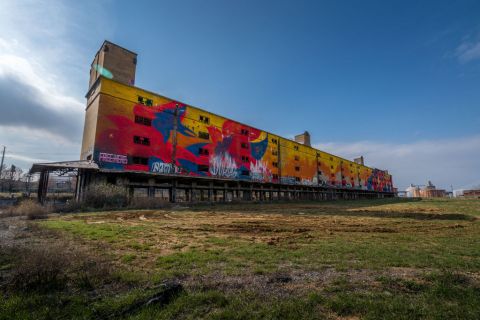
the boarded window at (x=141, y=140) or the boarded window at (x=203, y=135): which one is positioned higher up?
the boarded window at (x=203, y=135)

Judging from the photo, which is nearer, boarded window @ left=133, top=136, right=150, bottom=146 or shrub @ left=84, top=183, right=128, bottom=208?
shrub @ left=84, top=183, right=128, bottom=208

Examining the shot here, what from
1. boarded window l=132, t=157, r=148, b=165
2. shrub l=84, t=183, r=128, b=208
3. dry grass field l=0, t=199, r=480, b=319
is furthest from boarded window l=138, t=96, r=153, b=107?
dry grass field l=0, t=199, r=480, b=319

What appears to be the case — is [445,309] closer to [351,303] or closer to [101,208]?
[351,303]

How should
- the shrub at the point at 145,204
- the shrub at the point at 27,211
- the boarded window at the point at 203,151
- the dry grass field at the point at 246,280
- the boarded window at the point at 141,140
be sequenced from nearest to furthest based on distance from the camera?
the dry grass field at the point at 246,280, the shrub at the point at 27,211, the shrub at the point at 145,204, the boarded window at the point at 141,140, the boarded window at the point at 203,151

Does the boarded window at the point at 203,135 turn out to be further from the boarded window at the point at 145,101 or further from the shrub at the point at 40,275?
the shrub at the point at 40,275

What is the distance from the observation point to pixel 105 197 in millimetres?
22891

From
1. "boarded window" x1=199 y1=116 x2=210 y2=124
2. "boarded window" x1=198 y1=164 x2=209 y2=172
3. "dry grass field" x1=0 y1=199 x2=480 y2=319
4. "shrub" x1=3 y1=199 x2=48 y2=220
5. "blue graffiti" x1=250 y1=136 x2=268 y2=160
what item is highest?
"boarded window" x1=199 y1=116 x2=210 y2=124

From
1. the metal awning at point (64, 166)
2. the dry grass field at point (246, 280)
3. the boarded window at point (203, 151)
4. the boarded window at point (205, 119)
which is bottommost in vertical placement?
the dry grass field at point (246, 280)

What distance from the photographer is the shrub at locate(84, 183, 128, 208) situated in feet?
73.7

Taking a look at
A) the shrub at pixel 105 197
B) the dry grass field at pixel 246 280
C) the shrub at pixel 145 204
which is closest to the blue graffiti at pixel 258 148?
the shrub at pixel 145 204

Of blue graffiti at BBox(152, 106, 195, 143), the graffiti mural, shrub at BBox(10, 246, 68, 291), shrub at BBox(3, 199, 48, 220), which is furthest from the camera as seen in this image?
blue graffiti at BBox(152, 106, 195, 143)

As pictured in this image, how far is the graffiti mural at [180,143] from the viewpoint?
88.6ft

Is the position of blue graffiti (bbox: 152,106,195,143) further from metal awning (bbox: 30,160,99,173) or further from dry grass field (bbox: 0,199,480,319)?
dry grass field (bbox: 0,199,480,319)

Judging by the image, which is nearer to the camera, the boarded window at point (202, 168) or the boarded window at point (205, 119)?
the boarded window at point (202, 168)
